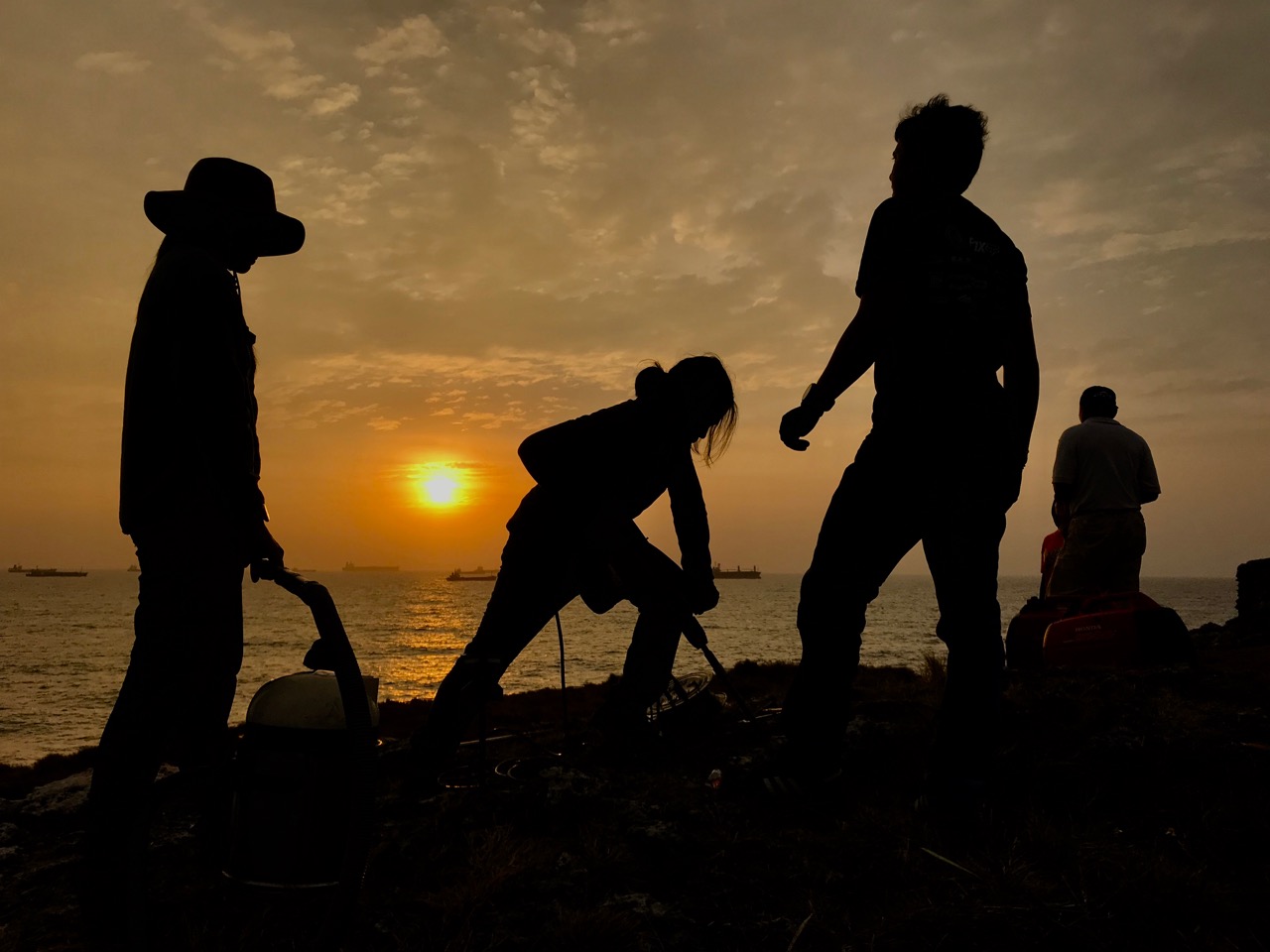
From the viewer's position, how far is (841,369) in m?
3.32

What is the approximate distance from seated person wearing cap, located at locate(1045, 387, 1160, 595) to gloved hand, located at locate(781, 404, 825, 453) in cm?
461

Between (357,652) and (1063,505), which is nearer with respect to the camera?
(1063,505)

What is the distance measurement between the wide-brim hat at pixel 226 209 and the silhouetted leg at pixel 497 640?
1949 mm

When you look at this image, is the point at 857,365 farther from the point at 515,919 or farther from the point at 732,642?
the point at 732,642

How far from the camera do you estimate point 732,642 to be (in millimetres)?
56375

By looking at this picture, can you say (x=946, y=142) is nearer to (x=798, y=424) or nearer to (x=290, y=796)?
(x=798, y=424)

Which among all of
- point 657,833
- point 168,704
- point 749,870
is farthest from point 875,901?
point 168,704

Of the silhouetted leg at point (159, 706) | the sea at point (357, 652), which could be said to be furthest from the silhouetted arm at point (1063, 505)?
the silhouetted leg at point (159, 706)

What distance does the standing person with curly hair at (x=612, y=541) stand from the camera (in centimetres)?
415

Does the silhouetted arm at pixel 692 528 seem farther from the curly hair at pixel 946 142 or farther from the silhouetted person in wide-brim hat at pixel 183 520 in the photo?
the silhouetted person in wide-brim hat at pixel 183 520

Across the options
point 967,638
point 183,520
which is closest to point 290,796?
point 183,520

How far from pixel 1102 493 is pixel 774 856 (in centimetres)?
532

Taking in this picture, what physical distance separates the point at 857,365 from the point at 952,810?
1856mm

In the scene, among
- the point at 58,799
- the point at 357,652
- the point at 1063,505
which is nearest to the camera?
the point at 58,799
